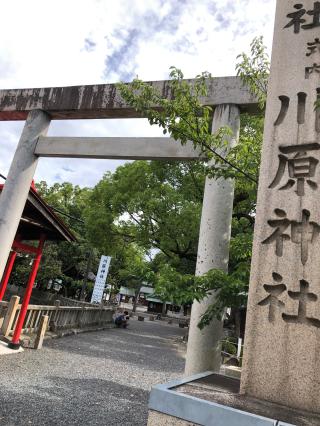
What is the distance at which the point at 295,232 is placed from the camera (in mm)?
3000

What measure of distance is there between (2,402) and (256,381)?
3719 millimetres

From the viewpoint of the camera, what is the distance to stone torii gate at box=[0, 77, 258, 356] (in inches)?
185

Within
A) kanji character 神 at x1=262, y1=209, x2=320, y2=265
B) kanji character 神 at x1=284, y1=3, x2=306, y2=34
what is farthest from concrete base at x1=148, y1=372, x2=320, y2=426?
kanji character 神 at x1=284, y1=3, x2=306, y2=34

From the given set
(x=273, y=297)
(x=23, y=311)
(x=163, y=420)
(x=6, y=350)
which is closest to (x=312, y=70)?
(x=273, y=297)

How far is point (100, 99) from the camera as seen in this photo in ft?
21.2

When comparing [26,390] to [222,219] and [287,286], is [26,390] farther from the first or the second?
[287,286]

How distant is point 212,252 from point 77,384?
12.2 ft

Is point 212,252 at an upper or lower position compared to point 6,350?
upper

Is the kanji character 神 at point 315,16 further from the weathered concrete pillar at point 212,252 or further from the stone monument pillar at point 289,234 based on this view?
the weathered concrete pillar at point 212,252

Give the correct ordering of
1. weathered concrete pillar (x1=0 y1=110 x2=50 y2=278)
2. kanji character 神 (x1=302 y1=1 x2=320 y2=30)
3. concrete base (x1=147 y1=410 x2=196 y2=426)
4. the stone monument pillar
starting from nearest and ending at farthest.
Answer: concrete base (x1=147 y1=410 x2=196 y2=426) < the stone monument pillar < kanji character 神 (x1=302 y1=1 x2=320 y2=30) < weathered concrete pillar (x1=0 y1=110 x2=50 y2=278)

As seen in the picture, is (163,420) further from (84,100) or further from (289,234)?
(84,100)

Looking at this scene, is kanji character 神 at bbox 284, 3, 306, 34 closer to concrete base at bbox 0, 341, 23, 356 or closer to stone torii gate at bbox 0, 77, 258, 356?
stone torii gate at bbox 0, 77, 258, 356

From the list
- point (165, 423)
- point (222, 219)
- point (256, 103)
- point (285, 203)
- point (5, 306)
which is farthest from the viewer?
point (5, 306)

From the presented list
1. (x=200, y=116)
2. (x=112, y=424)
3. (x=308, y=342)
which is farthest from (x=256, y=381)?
(x=200, y=116)
